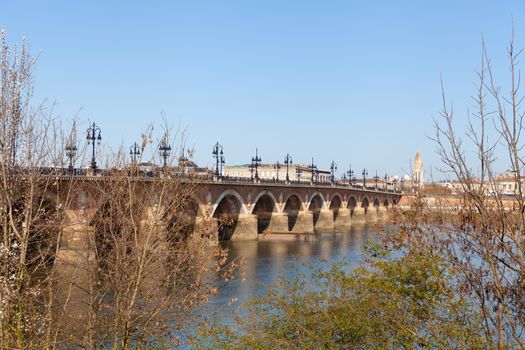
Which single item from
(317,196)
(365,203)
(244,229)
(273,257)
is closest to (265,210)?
(244,229)

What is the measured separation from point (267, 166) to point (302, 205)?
86.3m

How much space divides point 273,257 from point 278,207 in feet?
75.0

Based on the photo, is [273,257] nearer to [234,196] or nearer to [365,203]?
[234,196]

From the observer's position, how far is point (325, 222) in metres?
84.0

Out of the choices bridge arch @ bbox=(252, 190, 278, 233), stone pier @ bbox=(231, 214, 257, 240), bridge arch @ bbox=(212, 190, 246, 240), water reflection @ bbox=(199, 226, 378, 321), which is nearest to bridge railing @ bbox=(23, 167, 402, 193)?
bridge arch @ bbox=(212, 190, 246, 240)

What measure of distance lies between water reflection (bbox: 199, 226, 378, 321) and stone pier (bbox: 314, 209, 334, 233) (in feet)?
19.8

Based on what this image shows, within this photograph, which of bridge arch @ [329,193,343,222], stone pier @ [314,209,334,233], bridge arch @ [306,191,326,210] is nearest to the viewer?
bridge arch @ [306,191,326,210]

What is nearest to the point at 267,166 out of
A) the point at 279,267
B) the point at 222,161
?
the point at 222,161

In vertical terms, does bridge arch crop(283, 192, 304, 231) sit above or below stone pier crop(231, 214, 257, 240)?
above

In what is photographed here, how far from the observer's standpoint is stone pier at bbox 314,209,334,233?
270ft

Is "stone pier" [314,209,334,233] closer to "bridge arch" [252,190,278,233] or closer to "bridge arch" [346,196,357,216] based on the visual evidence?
"bridge arch" [252,190,278,233]

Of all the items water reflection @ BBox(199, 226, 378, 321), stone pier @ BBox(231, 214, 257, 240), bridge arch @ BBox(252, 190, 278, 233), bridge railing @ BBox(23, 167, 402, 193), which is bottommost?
water reflection @ BBox(199, 226, 378, 321)

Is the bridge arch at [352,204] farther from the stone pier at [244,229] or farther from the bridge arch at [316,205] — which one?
the stone pier at [244,229]

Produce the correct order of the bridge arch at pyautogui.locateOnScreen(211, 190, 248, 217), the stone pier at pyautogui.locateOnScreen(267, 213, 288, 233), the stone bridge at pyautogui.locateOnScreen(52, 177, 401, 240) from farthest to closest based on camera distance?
1. the stone pier at pyautogui.locateOnScreen(267, 213, 288, 233)
2. the bridge arch at pyautogui.locateOnScreen(211, 190, 248, 217)
3. the stone bridge at pyautogui.locateOnScreen(52, 177, 401, 240)
